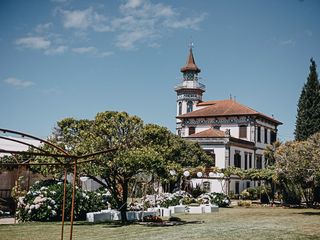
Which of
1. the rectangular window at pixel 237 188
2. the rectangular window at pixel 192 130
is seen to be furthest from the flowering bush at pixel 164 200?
the rectangular window at pixel 192 130

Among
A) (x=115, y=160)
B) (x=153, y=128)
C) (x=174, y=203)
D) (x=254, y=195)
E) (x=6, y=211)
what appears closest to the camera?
(x=115, y=160)

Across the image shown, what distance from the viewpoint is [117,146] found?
16.9 m

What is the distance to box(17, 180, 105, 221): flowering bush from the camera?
18.5 metres

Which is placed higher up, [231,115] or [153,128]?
[231,115]

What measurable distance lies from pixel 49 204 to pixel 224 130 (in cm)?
3453

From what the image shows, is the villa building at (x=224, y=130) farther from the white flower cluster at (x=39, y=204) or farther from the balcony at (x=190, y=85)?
the white flower cluster at (x=39, y=204)

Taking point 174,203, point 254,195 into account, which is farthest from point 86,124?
point 254,195

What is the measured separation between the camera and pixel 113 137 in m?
17.2

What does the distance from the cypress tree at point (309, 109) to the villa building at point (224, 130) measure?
4.36 meters

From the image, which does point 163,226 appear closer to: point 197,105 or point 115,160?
point 115,160

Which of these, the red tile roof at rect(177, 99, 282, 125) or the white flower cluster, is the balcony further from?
the white flower cluster

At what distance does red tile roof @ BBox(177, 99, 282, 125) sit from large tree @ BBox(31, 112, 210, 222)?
33043 mm

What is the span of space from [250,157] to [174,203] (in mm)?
25504

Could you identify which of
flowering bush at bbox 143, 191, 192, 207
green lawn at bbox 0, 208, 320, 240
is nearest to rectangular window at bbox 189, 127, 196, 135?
flowering bush at bbox 143, 191, 192, 207
